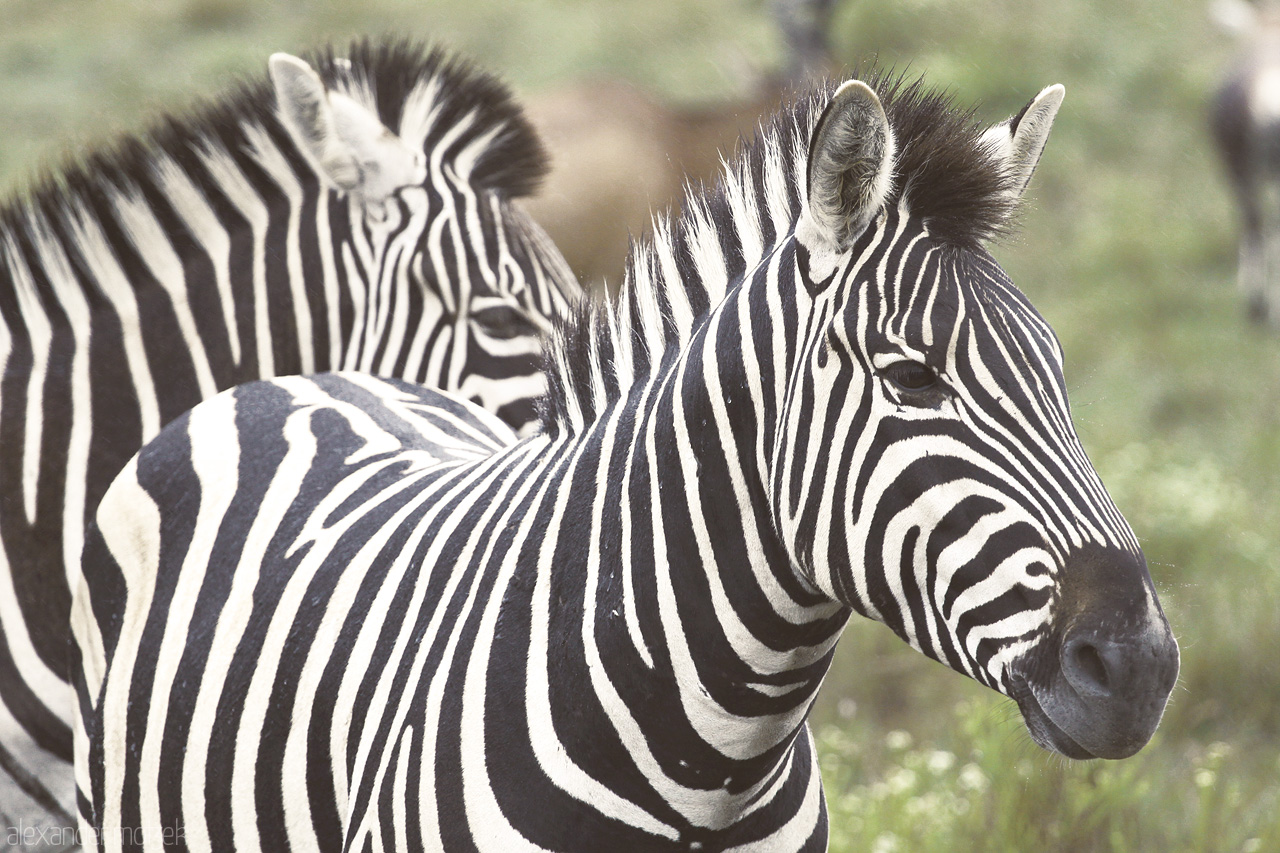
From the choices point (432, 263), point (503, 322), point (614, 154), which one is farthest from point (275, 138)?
point (614, 154)

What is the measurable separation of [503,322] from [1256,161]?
8.11 meters

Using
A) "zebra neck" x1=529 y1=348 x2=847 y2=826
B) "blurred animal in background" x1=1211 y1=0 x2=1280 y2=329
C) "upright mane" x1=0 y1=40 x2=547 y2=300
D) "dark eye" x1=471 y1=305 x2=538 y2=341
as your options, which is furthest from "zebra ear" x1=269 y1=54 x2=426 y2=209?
"blurred animal in background" x1=1211 y1=0 x2=1280 y2=329

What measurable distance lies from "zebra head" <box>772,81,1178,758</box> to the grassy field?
352 mm

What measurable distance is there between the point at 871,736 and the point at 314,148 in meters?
3.23

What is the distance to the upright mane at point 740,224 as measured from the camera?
1.94m

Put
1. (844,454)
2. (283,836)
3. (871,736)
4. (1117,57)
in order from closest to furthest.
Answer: (844,454) < (283,836) < (871,736) < (1117,57)

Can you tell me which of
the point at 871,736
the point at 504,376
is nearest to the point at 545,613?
the point at 504,376

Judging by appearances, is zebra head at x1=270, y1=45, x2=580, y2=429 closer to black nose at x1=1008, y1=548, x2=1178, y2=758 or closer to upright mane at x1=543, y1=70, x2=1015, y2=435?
upright mane at x1=543, y1=70, x2=1015, y2=435

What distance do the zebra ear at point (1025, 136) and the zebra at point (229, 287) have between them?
6.52 feet

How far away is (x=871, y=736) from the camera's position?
5020 mm

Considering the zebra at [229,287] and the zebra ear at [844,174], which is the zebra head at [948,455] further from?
the zebra at [229,287]

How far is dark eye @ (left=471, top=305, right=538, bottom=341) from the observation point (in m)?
3.88

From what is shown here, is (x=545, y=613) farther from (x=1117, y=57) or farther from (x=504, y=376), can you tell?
(x=1117, y=57)

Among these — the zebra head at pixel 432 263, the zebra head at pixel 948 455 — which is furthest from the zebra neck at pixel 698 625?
the zebra head at pixel 432 263
